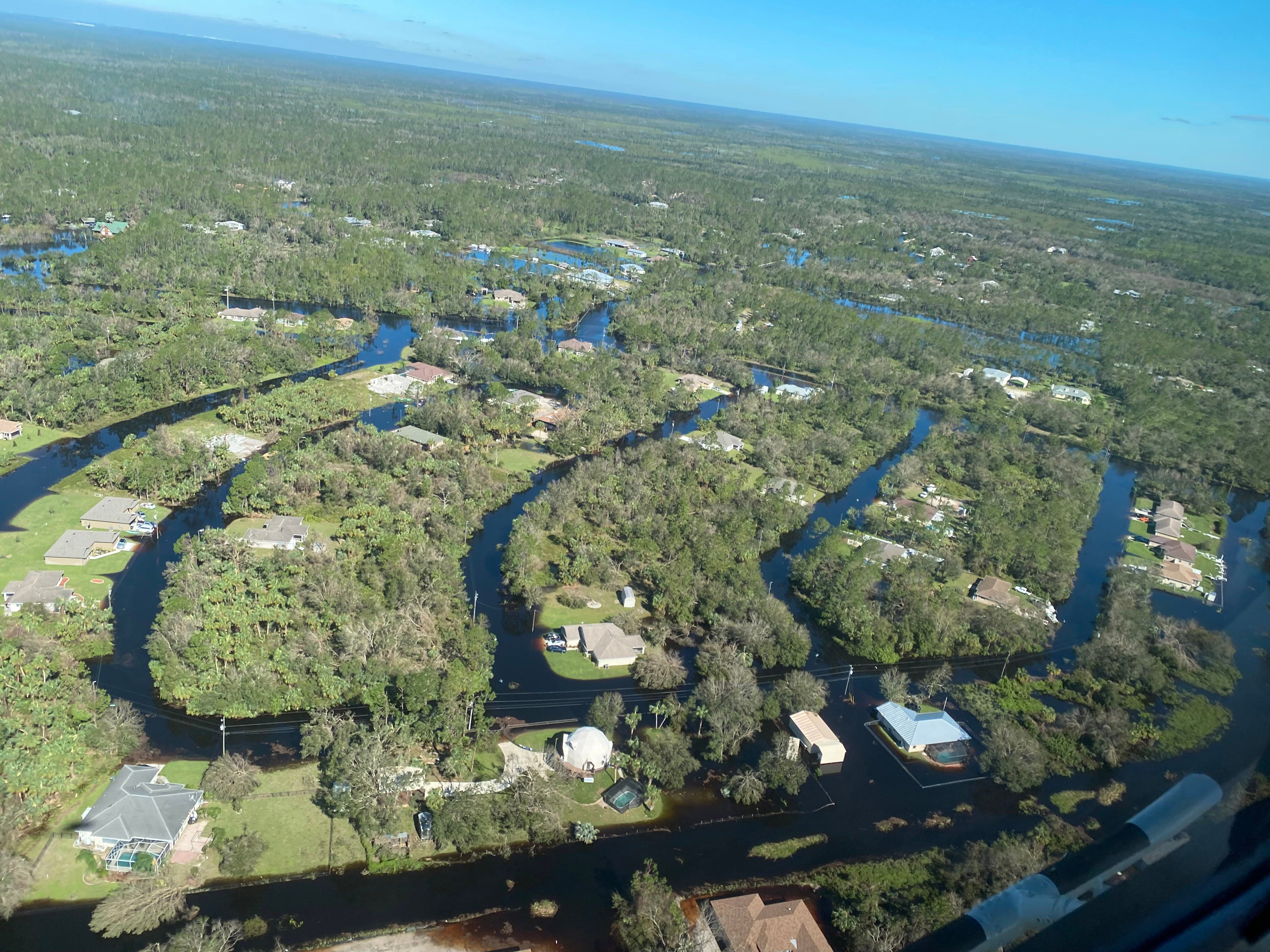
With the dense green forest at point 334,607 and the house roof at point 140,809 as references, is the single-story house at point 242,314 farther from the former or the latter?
the house roof at point 140,809

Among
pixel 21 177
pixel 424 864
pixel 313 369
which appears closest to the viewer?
pixel 424 864

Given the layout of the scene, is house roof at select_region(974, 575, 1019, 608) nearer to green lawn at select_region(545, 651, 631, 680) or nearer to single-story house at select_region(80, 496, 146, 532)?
green lawn at select_region(545, 651, 631, 680)

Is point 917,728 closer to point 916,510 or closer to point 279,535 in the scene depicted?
point 916,510

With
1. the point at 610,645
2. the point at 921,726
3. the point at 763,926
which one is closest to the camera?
the point at 763,926

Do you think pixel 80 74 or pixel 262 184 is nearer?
pixel 262 184

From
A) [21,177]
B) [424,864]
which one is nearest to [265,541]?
[424,864]

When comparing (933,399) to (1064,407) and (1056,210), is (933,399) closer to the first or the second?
(1064,407)

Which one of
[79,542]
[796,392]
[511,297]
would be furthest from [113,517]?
[511,297]
